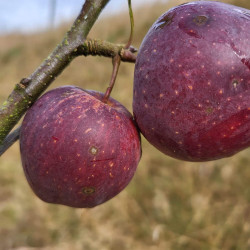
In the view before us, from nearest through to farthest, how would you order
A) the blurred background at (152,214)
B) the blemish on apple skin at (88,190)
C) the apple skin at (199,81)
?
the apple skin at (199,81)
the blemish on apple skin at (88,190)
the blurred background at (152,214)

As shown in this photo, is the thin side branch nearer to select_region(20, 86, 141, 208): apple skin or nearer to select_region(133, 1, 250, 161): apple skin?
select_region(20, 86, 141, 208): apple skin

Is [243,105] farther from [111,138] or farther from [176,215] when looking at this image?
[176,215]

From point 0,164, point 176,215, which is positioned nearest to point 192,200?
point 176,215

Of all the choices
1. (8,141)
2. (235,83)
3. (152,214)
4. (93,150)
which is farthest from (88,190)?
(152,214)

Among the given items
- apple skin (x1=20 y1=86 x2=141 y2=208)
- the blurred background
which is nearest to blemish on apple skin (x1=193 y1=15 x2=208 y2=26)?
apple skin (x1=20 y1=86 x2=141 y2=208)

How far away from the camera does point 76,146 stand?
2.37 feet

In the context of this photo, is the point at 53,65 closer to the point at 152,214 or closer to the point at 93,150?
the point at 93,150

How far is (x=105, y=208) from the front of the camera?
3.41 metres

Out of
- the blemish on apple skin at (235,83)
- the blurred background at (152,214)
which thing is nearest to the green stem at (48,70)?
the blemish on apple skin at (235,83)

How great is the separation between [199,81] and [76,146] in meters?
0.24

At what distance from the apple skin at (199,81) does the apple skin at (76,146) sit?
7cm

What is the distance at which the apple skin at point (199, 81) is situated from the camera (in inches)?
25.7

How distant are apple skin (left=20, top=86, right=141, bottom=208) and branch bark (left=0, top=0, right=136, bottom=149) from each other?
28mm

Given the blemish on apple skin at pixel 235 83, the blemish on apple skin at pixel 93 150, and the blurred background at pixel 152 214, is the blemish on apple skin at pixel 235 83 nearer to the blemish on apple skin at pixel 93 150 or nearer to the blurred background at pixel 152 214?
the blemish on apple skin at pixel 93 150
